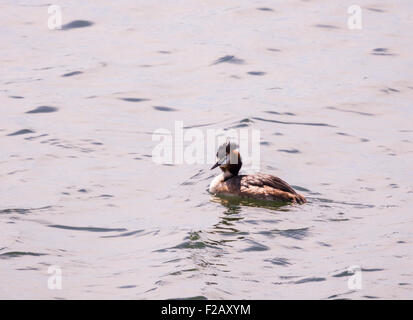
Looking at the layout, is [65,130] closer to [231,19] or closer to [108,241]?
[108,241]

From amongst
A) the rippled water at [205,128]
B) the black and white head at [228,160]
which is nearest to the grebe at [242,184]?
the black and white head at [228,160]

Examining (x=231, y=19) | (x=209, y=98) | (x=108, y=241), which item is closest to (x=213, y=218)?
(x=108, y=241)

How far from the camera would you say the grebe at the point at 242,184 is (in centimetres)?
1428

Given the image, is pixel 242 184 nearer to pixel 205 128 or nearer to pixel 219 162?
pixel 219 162

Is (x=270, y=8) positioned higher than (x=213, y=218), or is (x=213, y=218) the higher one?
(x=270, y=8)

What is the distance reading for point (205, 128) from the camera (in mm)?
18141

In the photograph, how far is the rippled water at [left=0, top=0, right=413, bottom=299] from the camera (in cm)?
1138

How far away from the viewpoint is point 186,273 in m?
11.1

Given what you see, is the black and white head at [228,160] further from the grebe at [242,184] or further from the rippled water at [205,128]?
the rippled water at [205,128]

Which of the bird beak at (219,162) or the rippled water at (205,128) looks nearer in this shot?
the rippled water at (205,128)

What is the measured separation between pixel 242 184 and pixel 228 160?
0.67m

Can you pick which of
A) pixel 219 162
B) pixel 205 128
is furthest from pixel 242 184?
pixel 205 128

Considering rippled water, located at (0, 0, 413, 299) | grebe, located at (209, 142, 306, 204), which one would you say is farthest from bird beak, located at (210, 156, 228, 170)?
rippled water, located at (0, 0, 413, 299)

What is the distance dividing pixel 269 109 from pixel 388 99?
2745 millimetres
